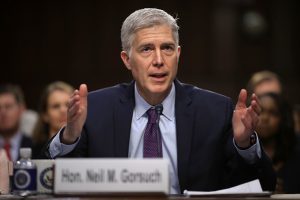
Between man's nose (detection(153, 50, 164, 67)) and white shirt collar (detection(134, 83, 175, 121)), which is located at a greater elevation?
man's nose (detection(153, 50, 164, 67))

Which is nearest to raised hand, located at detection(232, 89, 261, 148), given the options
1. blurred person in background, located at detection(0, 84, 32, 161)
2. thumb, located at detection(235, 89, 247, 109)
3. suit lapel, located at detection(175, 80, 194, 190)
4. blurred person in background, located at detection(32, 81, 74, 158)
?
thumb, located at detection(235, 89, 247, 109)

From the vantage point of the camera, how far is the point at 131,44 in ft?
10.7

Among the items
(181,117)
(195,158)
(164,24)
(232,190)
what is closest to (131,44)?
(164,24)

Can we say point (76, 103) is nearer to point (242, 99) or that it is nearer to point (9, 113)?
point (242, 99)

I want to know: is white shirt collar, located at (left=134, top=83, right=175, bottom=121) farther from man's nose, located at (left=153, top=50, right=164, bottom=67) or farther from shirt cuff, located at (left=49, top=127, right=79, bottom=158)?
shirt cuff, located at (left=49, top=127, right=79, bottom=158)

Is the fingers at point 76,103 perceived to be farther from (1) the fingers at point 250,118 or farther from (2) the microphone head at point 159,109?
(1) the fingers at point 250,118

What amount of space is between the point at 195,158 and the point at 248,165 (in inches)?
9.7

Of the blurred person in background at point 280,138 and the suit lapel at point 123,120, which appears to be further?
the blurred person in background at point 280,138

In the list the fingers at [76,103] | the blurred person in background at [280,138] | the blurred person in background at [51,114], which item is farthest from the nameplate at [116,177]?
the blurred person in background at [51,114]

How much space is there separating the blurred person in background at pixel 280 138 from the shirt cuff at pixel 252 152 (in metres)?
1.44

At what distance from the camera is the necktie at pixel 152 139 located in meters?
3.09

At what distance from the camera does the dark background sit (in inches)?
311

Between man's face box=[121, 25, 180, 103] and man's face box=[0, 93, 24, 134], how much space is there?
3008mm

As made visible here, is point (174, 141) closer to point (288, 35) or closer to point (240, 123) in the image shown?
point (240, 123)
